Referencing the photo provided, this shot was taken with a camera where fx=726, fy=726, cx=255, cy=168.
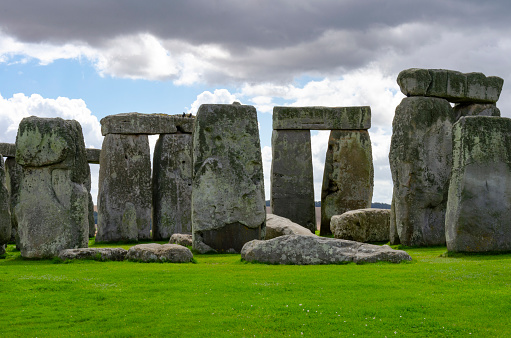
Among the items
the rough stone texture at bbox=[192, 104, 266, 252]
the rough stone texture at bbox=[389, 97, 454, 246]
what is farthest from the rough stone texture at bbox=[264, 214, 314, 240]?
the rough stone texture at bbox=[389, 97, 454, 246]

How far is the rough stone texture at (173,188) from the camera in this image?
2527cm

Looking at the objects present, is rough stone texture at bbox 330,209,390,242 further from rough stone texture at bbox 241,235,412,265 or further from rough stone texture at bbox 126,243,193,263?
rough stone texture at bbox 126,243,193,263

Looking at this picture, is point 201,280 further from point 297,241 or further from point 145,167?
point 145,167

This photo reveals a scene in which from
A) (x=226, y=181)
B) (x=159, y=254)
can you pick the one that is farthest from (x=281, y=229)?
(x=159, y=254)

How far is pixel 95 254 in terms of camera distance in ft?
46.1

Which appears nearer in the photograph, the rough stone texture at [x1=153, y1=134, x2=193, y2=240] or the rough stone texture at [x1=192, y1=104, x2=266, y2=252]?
the rough stone texture at [x1=192, y1=104, x2=266, y2=252]

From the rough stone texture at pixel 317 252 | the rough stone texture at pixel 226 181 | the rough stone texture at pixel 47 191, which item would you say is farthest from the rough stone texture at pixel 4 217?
the rough stone texture at pixel 317 252

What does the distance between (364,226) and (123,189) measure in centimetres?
878

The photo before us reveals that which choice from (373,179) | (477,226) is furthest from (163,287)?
(373,179)

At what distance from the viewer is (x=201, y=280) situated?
450 inches

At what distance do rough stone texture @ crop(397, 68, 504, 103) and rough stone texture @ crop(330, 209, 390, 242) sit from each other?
376 cm

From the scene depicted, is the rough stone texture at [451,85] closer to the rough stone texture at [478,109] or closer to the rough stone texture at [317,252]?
the rough stone texture at [478,109]

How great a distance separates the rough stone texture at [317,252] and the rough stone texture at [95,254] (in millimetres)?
2718

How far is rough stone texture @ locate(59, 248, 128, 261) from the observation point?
14047 mm
